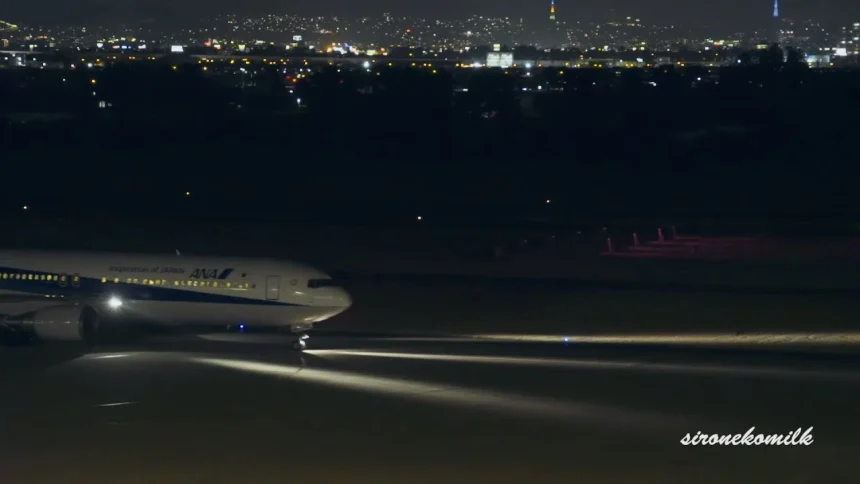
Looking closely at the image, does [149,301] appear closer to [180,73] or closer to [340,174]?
[340,174]

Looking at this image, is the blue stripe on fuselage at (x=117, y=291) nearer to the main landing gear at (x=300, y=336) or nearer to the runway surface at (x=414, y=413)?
the main landing gear at (x=300, y=336)

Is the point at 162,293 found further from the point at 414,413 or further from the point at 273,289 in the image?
the point at 414,413

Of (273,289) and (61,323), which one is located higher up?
(273,289)

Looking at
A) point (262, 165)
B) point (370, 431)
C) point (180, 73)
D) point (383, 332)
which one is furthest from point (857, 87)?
point (370, 431)

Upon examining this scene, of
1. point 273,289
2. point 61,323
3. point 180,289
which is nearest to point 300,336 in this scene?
point 273,289

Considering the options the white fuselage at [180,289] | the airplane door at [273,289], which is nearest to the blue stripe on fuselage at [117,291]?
the white fuselage at [180,289]

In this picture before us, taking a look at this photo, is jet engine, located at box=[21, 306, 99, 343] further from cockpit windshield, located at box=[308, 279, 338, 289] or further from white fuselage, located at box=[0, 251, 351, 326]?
cockpit windshield, located at box=[308, 279, 338, 289]

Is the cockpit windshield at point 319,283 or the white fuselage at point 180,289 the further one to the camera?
the cockpit windshield at point 319,283
